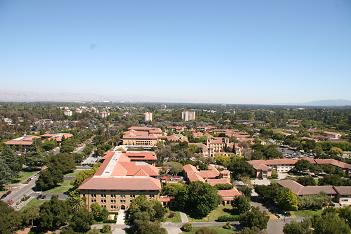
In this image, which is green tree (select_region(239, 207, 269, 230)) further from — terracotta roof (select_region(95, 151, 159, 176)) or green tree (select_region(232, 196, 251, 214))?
terracotta roof (select_region(95, 151, 159, 176))

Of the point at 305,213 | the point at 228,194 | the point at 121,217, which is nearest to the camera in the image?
the point at 121,217

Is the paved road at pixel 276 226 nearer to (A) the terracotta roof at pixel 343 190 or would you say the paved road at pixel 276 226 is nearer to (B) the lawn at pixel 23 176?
(A) the terracotta roof at pixel 343 190

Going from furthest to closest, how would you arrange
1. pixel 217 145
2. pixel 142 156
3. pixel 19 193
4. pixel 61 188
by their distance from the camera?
1. pixel 217 145
2. pixel 142 156
3. pixel 61 188
4. pixel 19 193

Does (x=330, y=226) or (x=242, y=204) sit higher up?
(x=330, y=226)

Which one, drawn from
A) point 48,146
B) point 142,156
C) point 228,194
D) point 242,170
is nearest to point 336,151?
point 242,170

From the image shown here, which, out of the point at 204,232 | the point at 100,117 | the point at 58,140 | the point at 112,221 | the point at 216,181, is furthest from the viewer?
the point at 100,117

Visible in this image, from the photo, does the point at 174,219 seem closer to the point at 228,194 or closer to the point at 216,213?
the point at 216,213

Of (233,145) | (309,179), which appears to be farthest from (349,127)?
(309,179)

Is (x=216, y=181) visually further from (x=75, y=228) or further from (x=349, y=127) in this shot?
(x=349, y=127)

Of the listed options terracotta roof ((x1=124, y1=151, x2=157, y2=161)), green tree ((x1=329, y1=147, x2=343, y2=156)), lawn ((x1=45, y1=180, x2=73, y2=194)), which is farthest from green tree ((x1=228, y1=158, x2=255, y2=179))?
green tree ((x1=329, y1=147, x2=343, y2=156))
